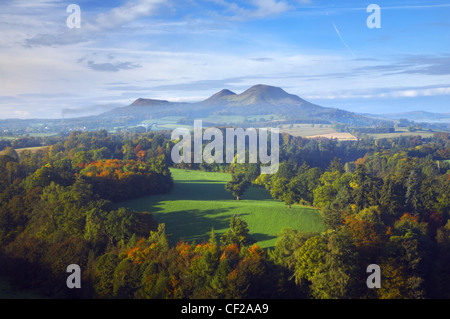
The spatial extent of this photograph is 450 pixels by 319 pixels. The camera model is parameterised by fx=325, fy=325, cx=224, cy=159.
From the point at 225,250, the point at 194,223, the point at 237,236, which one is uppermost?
the point at 225,250

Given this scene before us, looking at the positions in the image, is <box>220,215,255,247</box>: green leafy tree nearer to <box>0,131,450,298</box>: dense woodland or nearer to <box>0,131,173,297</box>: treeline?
<box>0,131,450,298</box>: dense woodland

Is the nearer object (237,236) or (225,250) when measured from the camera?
(225,250)

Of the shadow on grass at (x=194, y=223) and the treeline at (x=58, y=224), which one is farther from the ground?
the treeline at (x=58, y=224)

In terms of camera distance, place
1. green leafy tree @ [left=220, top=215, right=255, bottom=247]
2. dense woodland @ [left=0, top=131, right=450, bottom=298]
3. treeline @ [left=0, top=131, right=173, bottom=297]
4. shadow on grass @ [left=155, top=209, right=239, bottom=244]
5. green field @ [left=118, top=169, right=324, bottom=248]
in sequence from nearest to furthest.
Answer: dense woodland @ [left=0, top=131, right=450, bottom=298]
treeline @ [left=0, top=131, right=173, bottom=297]
green leafy tree @ [left=220, top=215, right=255, bottom=247]
shadow on grass @ [left=155, top=209, right=239, bottom=244]
green field @ [left=118, top=169, right=324, bottom=248]

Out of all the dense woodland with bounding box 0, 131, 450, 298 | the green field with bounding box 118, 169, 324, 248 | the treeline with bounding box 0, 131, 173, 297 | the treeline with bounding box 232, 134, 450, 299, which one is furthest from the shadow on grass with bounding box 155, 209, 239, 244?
the treeline with bounding box 232, 134, 450, 299

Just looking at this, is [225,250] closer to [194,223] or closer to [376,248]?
[376,248]

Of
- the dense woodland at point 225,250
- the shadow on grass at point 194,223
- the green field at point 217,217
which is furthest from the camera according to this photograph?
the green field at point 217,217

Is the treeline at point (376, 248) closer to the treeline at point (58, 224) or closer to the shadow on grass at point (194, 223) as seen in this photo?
the shadow on grass at point (194, 223)

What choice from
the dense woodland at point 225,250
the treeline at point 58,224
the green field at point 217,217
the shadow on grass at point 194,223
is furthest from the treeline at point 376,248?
the treeline at point 58,224

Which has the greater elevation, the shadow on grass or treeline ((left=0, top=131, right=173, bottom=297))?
treeline ((left=0, top=131, right=173, bottom=297))

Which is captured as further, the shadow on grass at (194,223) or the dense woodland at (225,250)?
the shadow on grass at (194,223)

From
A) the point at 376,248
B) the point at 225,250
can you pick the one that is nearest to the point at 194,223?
the point at 225,250

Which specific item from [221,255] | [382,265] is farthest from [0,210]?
[382,265]
